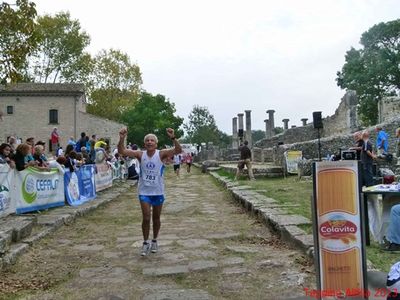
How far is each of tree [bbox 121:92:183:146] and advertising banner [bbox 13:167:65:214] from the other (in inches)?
1511

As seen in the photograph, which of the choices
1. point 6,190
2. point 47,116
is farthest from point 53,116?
point 6,190

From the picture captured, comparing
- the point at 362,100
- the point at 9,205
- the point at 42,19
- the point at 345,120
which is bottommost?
the point at 9,205

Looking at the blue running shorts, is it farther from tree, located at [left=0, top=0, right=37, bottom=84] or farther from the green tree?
the green tree

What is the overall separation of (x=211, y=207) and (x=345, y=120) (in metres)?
19.0

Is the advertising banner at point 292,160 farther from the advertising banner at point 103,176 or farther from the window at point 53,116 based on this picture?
the window at point 53,116

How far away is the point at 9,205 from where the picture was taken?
7770 millimetres

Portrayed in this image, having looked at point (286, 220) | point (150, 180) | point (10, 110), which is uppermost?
point (10, 110)

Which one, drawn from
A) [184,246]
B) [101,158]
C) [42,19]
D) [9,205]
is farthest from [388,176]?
[42,19]

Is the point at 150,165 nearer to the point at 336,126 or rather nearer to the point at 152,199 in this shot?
the point at 152,199

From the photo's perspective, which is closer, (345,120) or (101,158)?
(101,158)

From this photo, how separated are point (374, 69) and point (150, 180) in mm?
40800

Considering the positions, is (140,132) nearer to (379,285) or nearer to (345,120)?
(345,120)

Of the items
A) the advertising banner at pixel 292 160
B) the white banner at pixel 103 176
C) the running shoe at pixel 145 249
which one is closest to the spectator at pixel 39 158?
the white banner at pixel 103 176

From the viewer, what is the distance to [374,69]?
4191cm
